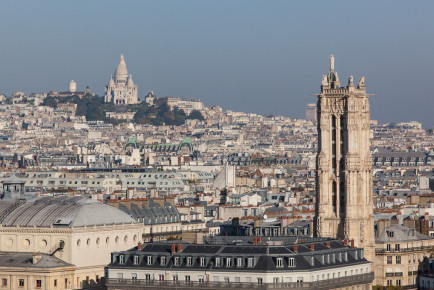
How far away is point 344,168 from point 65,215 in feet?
35.2

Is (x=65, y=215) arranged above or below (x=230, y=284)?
above

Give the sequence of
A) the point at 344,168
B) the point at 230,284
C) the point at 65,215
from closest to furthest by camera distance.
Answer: the point at 230,284
the point at 65,215
the point at 344,168

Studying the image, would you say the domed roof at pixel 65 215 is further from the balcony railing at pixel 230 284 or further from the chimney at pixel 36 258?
the balcony railing at pixel 230 284

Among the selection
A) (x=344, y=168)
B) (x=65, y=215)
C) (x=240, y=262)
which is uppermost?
(x=344, y=168)

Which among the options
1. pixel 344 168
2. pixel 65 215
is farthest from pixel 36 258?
pixel 344 168

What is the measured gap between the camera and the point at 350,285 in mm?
55062

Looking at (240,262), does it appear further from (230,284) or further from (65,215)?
(65,215)

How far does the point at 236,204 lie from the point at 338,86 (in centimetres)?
3176

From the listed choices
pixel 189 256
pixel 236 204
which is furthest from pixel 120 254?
pixel 236 204

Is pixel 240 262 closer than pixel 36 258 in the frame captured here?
Yes

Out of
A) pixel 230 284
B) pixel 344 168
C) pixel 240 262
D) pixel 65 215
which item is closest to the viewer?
pixel 230 284

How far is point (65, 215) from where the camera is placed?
196ft

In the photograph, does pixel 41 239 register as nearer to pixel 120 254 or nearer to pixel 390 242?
pixel 120 254

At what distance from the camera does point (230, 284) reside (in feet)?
173
